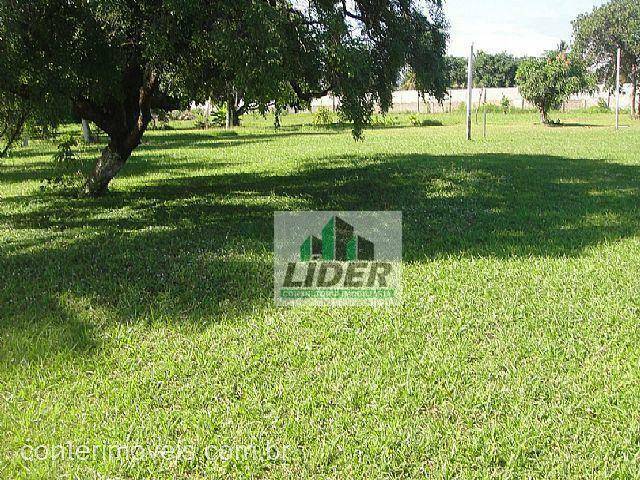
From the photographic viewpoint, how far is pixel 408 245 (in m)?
7.20

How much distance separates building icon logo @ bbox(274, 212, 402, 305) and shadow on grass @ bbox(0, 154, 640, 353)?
21 centimetres

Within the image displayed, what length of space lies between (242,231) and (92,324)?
3465 millimetres

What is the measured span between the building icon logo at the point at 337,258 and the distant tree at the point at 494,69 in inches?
3407

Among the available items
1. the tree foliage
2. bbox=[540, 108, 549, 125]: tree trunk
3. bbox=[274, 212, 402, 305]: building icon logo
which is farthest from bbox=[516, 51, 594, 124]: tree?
the tree foliage

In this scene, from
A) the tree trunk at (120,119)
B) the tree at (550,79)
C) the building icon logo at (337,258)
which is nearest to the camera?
the building icon logo at (337,258)

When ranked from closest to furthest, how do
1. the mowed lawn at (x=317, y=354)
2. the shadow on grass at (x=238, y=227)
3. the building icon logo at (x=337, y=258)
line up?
the mowed lawn at (x=317, y=354), the shadow on grass at (x=238, y=227), the building icon logo at (x=337, y=258)

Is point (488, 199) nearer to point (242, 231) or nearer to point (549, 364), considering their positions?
point (242, 231)

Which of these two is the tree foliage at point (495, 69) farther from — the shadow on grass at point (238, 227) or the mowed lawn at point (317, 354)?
the mowed lawn at point (317, 354)

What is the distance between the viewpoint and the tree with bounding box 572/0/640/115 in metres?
54.1

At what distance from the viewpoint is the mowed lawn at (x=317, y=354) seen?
3.07 m

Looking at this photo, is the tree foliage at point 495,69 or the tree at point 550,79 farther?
the tree foliage at point 495,69

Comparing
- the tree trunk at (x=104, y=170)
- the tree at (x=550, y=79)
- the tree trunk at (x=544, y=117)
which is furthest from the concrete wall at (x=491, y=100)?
the tree trunk at (x=104, y=170)

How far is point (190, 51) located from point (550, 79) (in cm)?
3083

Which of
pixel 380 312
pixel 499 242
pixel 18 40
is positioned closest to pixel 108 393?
pixel 380 312
